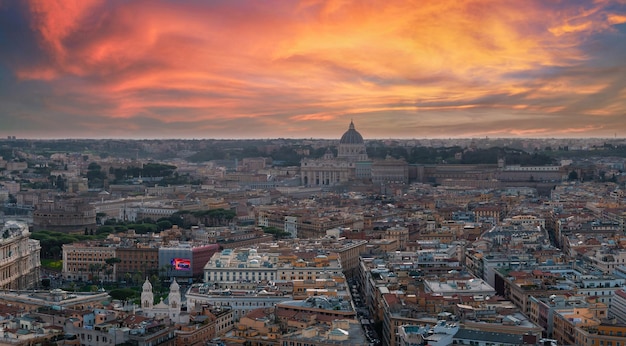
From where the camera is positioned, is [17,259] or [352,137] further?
[352,137]

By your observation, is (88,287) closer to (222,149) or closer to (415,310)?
(415,310)

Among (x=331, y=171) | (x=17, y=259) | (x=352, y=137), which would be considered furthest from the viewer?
(x=352, y=137)

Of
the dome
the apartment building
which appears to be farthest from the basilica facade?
the apartment building

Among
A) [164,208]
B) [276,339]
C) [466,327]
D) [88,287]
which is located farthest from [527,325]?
[164,208]

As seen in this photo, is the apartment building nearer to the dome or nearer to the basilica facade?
the basilica facade

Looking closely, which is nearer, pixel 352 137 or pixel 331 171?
Answer: pixel 331 171

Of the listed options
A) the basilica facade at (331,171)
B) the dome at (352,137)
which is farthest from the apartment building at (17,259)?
the dome at (352,137)

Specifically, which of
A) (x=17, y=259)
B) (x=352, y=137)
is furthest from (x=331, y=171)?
(x=17, y=259)

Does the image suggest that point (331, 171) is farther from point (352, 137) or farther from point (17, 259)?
point (17, 259)

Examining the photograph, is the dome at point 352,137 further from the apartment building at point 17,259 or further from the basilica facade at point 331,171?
the apartment building at point 17,259

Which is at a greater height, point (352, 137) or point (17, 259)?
point (352, 137)

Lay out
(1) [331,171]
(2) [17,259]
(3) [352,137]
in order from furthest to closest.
Result: (3) [352,137] < (1) [331,171] < (2) [17,259]
